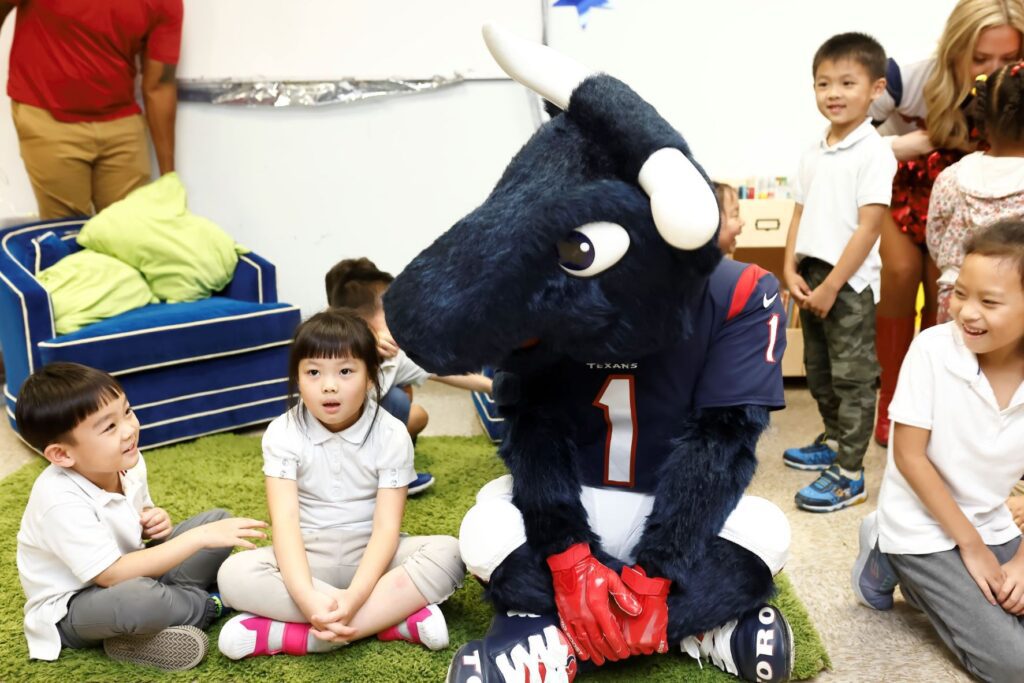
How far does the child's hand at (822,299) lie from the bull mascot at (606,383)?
76cm

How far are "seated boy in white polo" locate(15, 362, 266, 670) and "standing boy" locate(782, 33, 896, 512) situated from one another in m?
1.33

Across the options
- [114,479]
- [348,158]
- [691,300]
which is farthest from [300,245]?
[691,300]

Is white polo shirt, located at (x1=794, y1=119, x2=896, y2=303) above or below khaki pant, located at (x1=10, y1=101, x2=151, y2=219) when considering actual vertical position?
below

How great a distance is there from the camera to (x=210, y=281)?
8.89ft

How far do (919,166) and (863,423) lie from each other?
680 mm

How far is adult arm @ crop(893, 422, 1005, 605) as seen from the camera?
134cm

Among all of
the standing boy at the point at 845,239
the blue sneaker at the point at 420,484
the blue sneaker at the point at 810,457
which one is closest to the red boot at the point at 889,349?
the blue sneaker at the point at 810,457

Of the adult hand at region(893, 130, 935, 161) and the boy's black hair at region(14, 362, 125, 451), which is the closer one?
the boy's black hair at region(14, 362, 125, 451)

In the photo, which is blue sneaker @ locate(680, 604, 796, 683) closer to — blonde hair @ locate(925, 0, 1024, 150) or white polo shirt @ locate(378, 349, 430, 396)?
white polo shirt @ locate(378, 349, 430, 396)

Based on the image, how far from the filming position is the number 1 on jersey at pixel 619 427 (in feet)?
→ 4.11

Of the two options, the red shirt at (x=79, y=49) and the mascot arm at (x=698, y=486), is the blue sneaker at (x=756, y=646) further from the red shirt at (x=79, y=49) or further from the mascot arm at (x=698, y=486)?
the red shirt at (x=79, y=49)

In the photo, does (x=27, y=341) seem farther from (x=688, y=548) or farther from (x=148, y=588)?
(x=688, y=548)

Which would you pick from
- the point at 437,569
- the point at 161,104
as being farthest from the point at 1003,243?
the point at 161,104

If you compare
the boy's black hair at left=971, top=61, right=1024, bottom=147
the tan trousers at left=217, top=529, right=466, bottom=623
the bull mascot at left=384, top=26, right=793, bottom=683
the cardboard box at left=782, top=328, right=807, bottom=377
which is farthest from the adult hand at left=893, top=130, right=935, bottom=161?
the tan trousers at left=217, top=529, right=466, bottom=623
